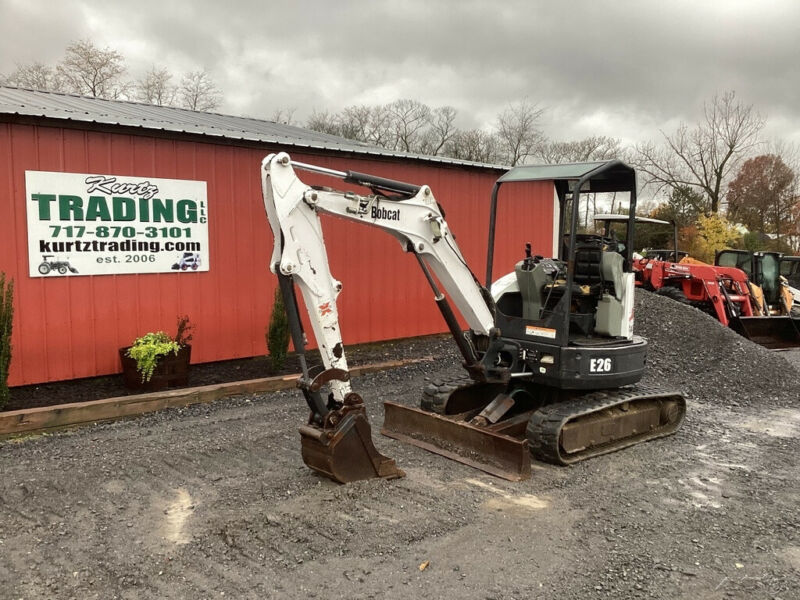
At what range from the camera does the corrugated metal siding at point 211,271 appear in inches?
282

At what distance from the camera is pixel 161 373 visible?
7328mm

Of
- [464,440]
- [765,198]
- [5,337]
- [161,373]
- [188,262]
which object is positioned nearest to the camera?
[464,440]

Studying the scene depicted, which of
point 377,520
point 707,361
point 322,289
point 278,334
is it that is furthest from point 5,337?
point 707,361

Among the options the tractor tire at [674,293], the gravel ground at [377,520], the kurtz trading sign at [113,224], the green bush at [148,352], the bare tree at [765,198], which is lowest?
the gravel ground at [377,520]

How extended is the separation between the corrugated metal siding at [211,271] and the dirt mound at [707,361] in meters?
3.17

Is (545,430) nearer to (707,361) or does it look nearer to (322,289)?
(322,289)

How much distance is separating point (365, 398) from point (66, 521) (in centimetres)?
378

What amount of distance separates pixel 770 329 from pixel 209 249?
1141cm

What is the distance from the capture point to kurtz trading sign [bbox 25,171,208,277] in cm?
718

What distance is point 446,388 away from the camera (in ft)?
21.0

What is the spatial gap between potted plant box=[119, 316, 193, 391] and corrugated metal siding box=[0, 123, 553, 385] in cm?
56

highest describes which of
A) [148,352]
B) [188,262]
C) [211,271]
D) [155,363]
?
[188,262]

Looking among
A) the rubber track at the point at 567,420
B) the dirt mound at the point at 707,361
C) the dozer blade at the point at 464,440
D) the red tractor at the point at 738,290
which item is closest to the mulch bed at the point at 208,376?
the dozer blade at the point at 464,440

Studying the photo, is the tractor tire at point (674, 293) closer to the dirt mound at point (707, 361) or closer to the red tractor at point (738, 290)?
the red tractor at point (738, 290)
